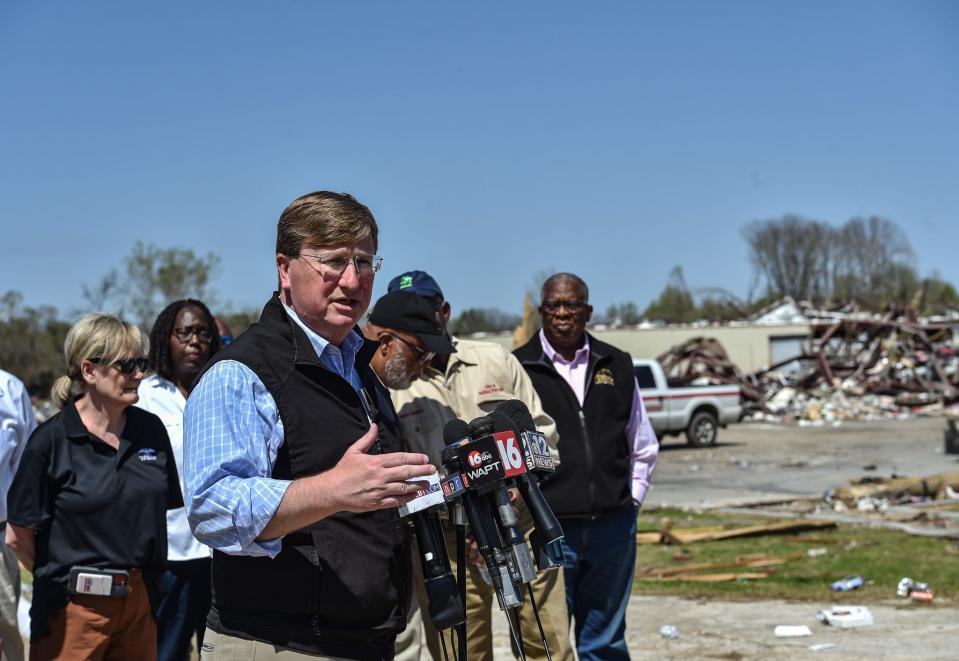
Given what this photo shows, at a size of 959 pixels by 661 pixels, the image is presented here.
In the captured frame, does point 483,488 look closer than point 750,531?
Yes

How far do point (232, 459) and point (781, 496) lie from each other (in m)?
14.0

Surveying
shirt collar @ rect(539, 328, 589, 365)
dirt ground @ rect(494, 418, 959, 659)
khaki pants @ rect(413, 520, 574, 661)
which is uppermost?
shirt collar @ rect(539, 328, 589, 365)

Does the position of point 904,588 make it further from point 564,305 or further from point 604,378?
point 564,305

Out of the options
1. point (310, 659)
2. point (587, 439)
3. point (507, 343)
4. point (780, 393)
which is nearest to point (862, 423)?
point (780, 393)

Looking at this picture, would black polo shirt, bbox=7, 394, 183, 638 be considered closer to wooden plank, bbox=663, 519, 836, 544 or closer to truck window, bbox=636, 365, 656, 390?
wooden plank, bbox=663, 519, 836, 544

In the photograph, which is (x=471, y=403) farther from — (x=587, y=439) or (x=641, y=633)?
(x=641, y=633)

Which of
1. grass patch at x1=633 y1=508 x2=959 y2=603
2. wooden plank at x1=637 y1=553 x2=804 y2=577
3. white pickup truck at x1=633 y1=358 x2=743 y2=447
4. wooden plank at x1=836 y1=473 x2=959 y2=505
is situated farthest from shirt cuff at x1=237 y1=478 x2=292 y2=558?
white pickup truck at x1=633 y1=358 x2=743 y2=447

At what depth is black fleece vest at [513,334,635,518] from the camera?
231 inches

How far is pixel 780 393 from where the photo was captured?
3894 cm

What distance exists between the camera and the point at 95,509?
4.67 meters

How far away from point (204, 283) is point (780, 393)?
2791 centimetres

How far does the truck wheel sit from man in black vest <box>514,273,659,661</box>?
793 inches

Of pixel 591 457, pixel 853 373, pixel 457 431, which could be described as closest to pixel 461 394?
pixel 591 457

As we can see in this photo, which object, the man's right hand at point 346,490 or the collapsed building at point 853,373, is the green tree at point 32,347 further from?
the man's right hand at point 346,490
